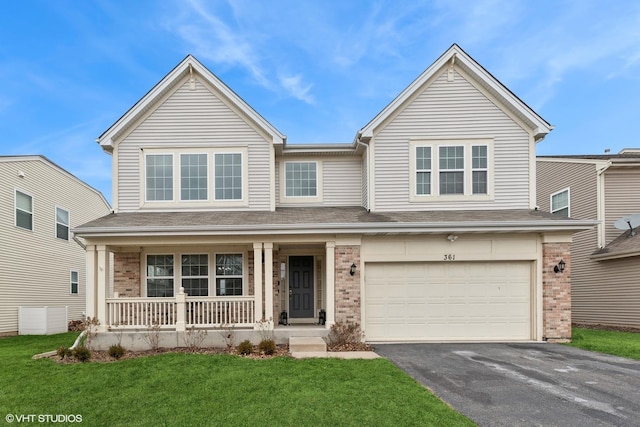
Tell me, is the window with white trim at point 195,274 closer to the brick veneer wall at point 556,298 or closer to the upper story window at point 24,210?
the upper story window at point 24,210

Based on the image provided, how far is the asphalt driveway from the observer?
208 inches

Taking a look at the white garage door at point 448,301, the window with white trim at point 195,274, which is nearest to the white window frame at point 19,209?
the window with white trim at point 195,274

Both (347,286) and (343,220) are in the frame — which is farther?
(343,220)

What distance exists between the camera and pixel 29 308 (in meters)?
14.1

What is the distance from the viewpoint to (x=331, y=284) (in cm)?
1012

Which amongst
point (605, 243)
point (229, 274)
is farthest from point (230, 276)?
point (605, 243)

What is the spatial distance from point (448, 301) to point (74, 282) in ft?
55.4

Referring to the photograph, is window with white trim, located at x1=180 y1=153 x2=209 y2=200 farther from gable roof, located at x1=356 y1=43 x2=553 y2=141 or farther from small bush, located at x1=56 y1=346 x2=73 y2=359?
small bush, located at x1=56 y1=346 x2=73 y2=359

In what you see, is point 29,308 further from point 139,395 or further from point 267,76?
point 267,76

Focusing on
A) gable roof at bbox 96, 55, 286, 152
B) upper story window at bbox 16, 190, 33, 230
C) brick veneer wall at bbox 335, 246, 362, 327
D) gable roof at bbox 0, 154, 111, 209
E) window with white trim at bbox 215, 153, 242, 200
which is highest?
gable roof at bbox 96, 55, 286, 152

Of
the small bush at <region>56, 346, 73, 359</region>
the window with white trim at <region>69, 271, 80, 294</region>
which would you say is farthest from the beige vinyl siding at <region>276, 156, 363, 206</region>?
the window with white trim at <region>69, 271, 80, 294</region>

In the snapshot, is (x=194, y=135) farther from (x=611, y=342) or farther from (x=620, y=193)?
(x=620, y=193)

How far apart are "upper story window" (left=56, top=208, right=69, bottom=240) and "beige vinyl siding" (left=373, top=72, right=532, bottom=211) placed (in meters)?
14.4

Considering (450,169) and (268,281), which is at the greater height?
(450,169)
